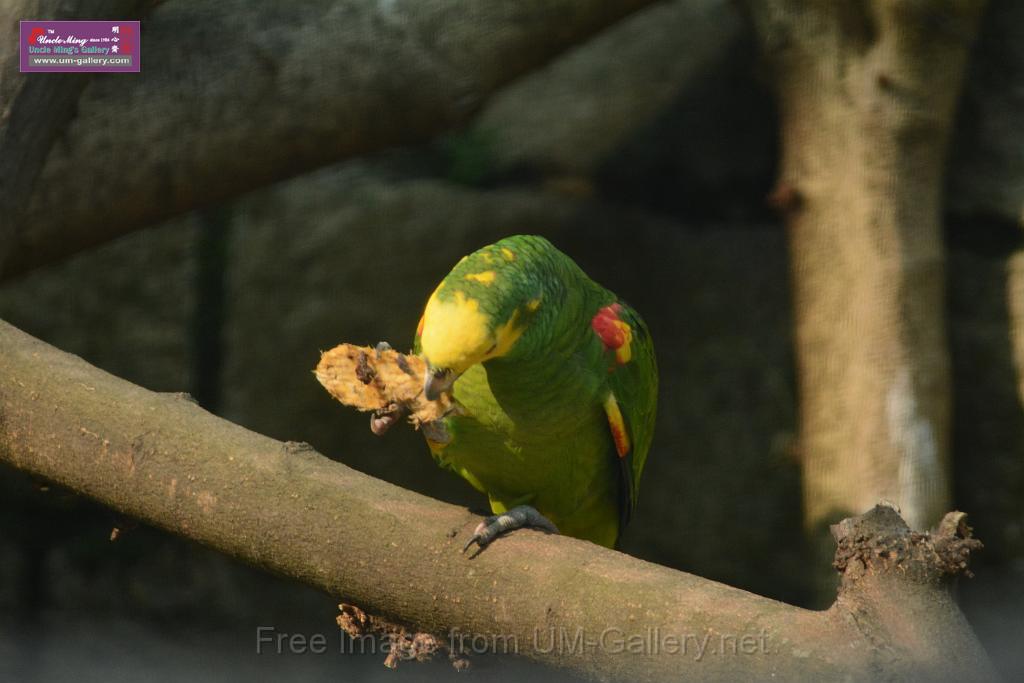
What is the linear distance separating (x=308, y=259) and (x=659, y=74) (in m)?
1.28

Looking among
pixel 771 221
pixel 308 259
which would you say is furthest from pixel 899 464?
pixel 308 259

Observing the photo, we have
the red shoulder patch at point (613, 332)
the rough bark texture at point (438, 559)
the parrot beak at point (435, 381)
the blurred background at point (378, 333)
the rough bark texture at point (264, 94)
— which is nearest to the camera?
the rough bark texture at point (438, 559)

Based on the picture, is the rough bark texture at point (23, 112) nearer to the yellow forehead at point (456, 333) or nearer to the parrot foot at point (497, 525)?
the yellow forehead at point (456, 333)

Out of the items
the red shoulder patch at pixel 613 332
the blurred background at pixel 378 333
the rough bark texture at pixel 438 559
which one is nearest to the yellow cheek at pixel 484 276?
the rough bark texture at pixel 438 559

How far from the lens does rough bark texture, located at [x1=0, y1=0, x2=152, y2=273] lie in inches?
85.9

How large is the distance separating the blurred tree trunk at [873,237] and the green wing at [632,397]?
0.58 meters

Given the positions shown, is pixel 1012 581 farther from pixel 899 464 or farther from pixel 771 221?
pixel 771 221

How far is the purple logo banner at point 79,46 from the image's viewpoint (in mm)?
2215

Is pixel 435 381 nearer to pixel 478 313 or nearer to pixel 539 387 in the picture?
pixel 478 313

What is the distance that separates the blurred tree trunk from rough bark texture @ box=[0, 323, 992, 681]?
1.27 meters

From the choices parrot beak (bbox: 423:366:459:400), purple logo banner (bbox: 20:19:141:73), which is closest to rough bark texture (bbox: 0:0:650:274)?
purple logo banner (bbox: 20:19:141:73)

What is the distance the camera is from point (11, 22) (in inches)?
87.1

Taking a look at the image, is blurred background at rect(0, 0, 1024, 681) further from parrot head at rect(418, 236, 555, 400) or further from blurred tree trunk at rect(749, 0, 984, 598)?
parrot head at rect(418, 236, 555, 400)

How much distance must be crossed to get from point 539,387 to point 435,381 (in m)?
0.39
